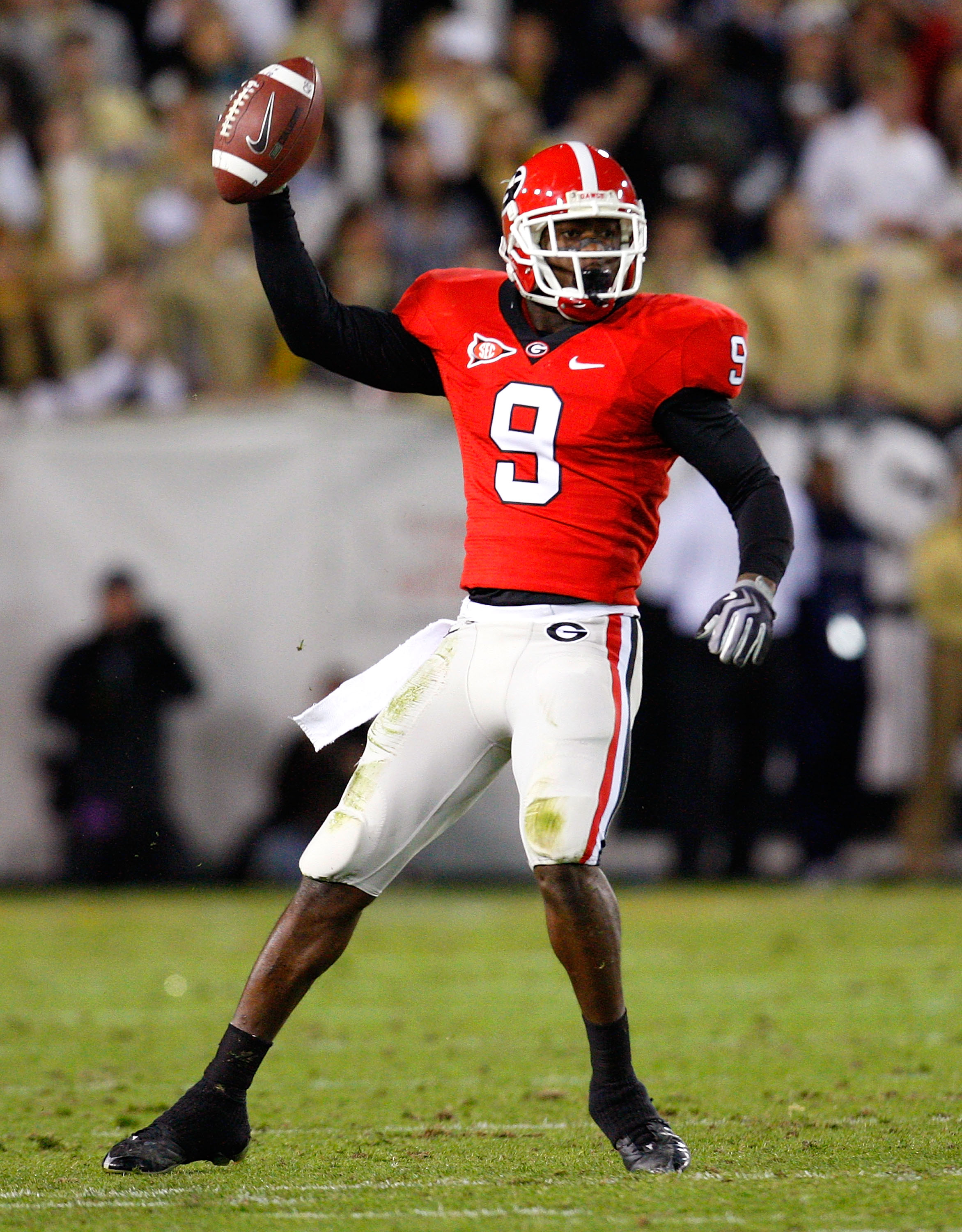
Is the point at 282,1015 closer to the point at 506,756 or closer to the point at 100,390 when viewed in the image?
the point at 506,756

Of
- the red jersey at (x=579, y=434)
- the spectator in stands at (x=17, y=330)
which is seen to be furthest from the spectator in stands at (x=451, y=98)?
the red jersey at (x=579, y=434)

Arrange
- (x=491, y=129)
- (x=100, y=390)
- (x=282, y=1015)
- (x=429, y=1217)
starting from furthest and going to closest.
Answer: (x=491, y=129)
(x=100, y=390)
(x=282, y=1015)
(x=429, y=1217)

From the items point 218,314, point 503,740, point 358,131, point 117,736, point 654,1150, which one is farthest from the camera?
point 358,131

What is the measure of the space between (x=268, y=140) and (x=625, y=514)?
102 cm

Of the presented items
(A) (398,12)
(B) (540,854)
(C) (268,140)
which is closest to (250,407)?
(A) (398,12)

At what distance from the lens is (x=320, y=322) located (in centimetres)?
392

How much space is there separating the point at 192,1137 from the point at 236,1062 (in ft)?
0.51

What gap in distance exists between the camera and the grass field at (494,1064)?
330cm

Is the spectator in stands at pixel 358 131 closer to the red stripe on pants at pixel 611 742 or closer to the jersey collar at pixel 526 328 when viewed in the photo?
the jersey collar at pixel 526 328

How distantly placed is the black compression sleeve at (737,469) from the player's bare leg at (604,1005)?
662 millimetres

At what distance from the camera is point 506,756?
3834 millimetres

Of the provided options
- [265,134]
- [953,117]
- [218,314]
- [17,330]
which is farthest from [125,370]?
[265,134]

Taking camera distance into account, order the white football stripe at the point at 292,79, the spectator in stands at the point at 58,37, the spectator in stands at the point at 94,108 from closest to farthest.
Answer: the white football stripe at the point at 292,79 < the spectator in stands at the point at 94,108 < the spectator in stands at the point at 58,37

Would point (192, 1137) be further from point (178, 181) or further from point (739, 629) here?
point (178, 181)
